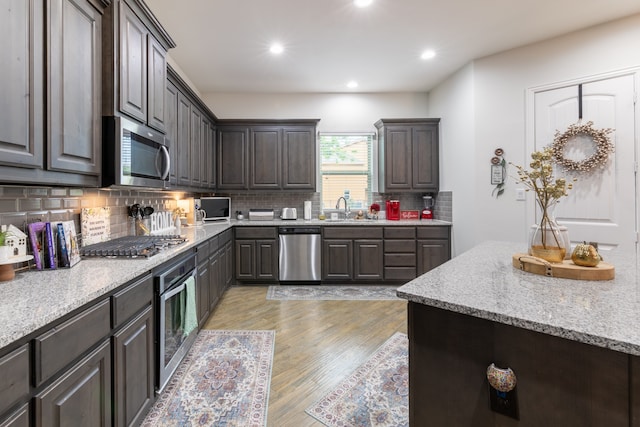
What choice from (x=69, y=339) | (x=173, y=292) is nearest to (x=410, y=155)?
(x=173, y=292)

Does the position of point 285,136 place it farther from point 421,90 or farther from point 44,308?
point 44,308

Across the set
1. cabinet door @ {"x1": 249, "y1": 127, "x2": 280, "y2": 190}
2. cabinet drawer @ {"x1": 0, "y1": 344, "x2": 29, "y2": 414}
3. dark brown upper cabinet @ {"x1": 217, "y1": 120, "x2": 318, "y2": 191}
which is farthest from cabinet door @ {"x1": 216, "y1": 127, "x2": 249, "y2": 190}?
cabinet drawer @ {"x1": 0, "y1": 344, "x2": 29, "y2": 414}

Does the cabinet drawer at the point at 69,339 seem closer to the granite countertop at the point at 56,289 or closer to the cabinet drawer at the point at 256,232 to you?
the granite countertop at the point at 56,289

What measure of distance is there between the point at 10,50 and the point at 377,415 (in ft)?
7.84

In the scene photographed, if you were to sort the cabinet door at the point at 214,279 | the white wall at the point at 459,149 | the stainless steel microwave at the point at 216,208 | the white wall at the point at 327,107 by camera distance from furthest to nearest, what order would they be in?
the white wall at the point at 327,107 → the stainless steel microwave at the point at 216,208 → the white wall at the point at 459,149 → the cabinet door at the point at 214,279

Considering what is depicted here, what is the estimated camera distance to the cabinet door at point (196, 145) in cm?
343

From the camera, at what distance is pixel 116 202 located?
2.41 meters

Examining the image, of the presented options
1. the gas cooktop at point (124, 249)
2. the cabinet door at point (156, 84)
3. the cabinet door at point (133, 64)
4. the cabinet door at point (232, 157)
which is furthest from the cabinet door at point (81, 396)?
the cabinet door at point (232, 157)

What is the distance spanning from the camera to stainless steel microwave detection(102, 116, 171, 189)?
5.59 feet

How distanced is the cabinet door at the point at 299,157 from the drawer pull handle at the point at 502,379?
3.67m

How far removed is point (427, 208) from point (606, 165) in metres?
2.10

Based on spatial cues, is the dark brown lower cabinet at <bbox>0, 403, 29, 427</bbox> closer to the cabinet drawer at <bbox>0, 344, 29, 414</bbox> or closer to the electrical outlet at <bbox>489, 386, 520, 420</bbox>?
the cabinet drawer at <bbox>0, 344, 29, 414</bbox>

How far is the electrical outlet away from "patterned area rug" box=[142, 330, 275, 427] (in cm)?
125

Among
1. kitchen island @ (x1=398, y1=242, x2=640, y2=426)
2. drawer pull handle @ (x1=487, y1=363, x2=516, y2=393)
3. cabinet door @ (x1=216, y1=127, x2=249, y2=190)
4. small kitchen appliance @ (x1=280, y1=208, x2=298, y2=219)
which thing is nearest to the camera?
kitchen island @ (x1=398, y1=242, x2=640, y2=426)
